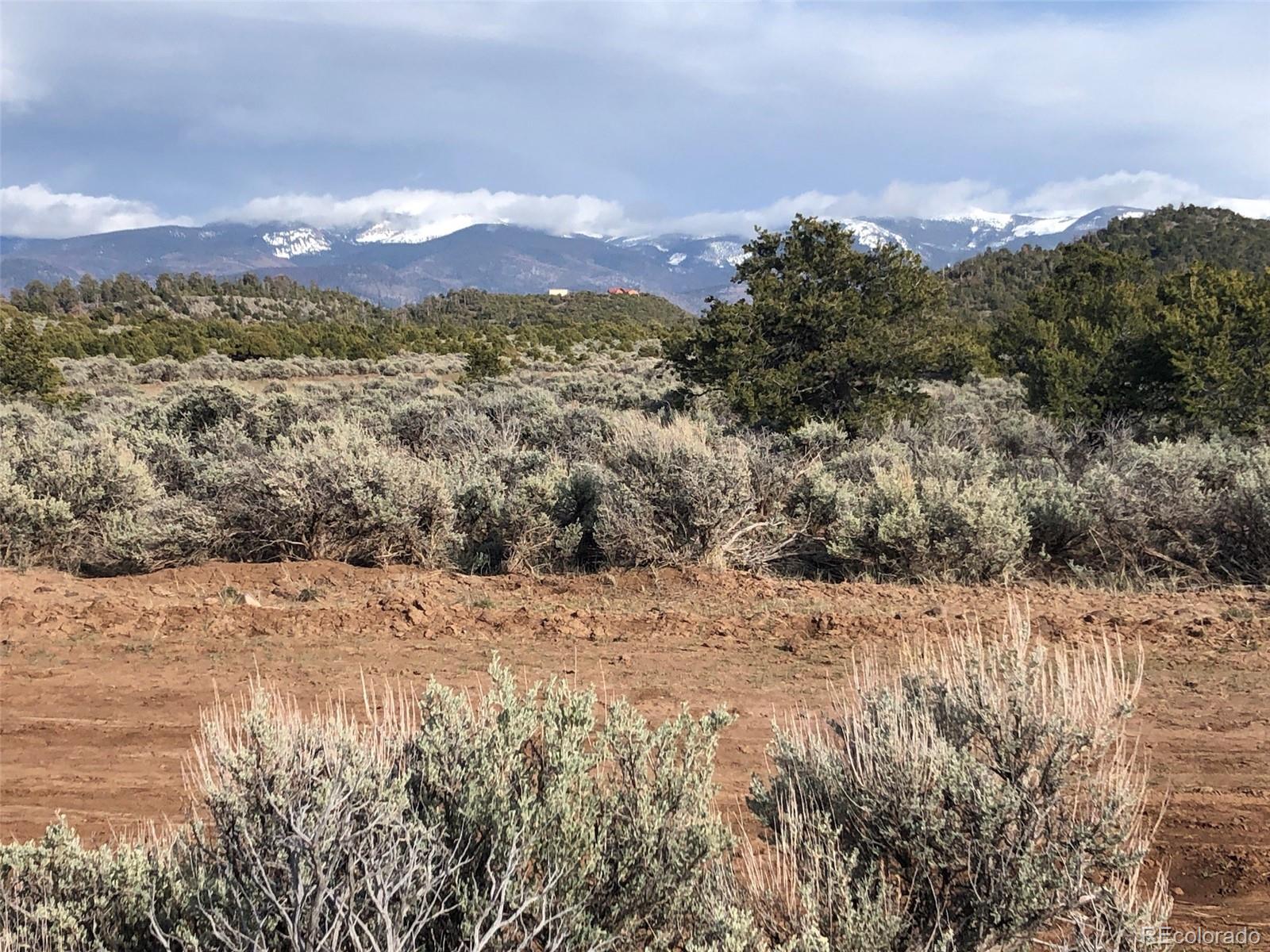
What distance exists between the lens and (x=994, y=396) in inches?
864

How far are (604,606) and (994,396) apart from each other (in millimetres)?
17461

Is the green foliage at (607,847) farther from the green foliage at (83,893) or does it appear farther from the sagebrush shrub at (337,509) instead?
the sagebrush shrub at (337,509)

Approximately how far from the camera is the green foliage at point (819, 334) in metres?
14.6

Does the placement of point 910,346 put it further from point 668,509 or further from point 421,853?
point 421,853

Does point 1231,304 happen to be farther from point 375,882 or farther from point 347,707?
point 375,882

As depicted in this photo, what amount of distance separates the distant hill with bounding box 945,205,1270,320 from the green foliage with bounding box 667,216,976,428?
3461 centimetres

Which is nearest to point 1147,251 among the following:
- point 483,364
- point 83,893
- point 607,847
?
point 483,364

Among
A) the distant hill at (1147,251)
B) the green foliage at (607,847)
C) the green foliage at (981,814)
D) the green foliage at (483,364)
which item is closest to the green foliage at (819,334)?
the green foliage at (981,814)

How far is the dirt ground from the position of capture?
409cm

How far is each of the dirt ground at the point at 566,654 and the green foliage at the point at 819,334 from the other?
663 cm

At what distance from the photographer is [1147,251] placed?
176 ft

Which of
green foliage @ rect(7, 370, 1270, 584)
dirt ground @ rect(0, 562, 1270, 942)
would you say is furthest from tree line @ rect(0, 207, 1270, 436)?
dirt ground @ rect(0, 562, 1270, 942)

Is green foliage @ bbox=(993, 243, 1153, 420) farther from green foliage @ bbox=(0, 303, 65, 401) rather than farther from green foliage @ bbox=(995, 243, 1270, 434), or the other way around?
green foliage @ bbox=(0, 303, 65, 401)

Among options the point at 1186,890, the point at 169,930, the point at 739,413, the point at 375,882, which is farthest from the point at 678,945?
the point at 739,413
